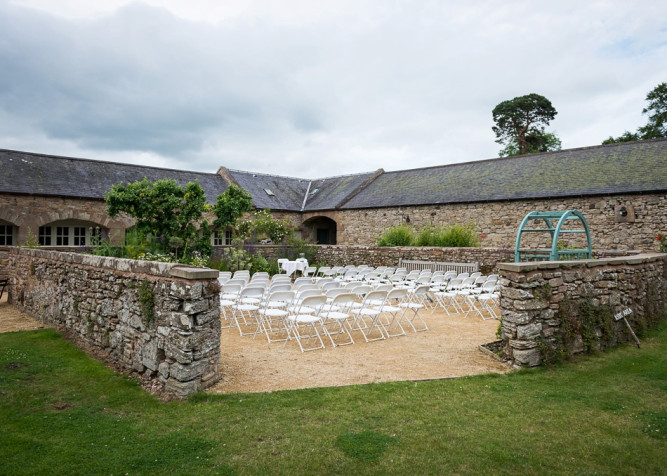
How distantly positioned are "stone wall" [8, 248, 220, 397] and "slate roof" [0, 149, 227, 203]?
35.0 ft

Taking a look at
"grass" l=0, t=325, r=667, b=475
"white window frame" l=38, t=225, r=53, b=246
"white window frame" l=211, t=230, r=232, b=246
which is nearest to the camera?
"grass" l=0, t=325, r=667, b=475

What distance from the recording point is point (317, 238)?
24.0 meters

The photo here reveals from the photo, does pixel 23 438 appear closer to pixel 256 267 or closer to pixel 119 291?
pixel 119 291

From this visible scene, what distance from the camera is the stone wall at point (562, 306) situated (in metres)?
5.07

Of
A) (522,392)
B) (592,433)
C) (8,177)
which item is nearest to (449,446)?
(592,433)

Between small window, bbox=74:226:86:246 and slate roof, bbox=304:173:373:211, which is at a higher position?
slate roof, bbox=304:173:373:211

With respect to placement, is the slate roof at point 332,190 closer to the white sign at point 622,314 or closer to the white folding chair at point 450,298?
the white folding chair at point 450,298

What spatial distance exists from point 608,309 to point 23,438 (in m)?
6.79

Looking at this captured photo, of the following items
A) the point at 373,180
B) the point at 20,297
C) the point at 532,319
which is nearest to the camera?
the point at 532,319

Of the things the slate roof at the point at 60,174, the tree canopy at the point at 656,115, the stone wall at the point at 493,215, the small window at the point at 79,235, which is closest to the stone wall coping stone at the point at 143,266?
the stone wall at the point at 493,215

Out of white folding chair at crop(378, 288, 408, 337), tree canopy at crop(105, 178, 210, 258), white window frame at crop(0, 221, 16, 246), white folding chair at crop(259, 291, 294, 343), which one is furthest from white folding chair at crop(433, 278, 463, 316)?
white window frame at crop(0, 221, 16, 246)

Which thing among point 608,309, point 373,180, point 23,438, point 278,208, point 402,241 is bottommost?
point 23,438

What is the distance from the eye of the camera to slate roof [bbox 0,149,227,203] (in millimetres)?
15203

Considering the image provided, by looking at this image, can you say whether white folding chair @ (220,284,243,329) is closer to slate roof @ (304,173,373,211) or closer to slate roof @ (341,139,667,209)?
slate roof @ (341,139,667,209)
